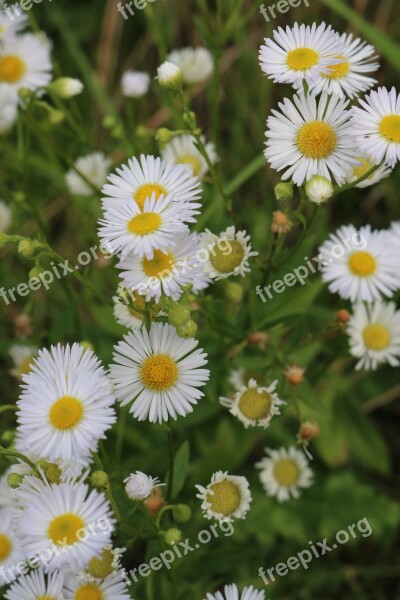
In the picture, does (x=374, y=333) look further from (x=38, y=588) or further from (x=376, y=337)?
(x=38, y=588)

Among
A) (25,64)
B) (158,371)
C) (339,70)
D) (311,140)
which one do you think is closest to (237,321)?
(158,371)

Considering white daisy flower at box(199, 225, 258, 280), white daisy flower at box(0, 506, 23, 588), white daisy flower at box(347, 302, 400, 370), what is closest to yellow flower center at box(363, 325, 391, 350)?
white daisy flower at box(347, 302, 400, 370)

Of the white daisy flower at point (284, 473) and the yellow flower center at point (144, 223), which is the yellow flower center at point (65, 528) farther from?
the white daisy flower at point (284, 473)

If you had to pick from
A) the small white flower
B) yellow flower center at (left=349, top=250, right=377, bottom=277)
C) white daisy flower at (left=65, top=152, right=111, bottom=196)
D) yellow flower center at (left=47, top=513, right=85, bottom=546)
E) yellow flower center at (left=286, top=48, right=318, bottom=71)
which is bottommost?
yellow flower center at (left=47, top=513, right=85, bottom=546)

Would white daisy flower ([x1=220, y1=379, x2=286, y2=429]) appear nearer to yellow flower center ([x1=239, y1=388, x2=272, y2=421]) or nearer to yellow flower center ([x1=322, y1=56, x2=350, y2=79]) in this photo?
yellow flower center ([x1=239, y1=388, x2=272, y2=421])

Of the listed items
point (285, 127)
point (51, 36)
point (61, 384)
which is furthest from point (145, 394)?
point (51, 36)
